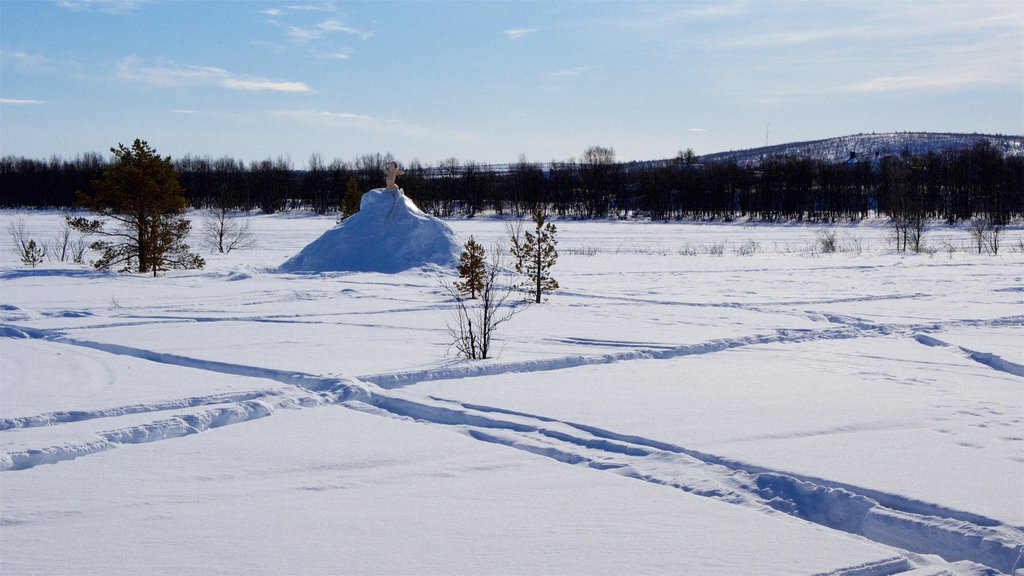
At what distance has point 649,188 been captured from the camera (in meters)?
69.6

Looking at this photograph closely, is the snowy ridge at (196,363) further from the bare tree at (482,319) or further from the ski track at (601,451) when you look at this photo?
the bare tree at (482,319)

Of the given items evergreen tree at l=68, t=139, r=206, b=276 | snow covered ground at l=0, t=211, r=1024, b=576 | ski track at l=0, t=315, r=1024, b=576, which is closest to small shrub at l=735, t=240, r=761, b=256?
snow covered ground at l=0, t=211, r=1024, b=576

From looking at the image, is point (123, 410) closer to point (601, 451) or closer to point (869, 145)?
point (601, 451)

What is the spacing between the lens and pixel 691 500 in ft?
14.8

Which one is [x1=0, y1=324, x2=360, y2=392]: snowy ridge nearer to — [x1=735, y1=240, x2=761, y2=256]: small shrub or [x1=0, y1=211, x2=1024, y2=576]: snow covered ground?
[x1=0, y1=211, x2=1024, y2=576]: snow covered ground

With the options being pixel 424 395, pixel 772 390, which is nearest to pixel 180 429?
pixel 424 395

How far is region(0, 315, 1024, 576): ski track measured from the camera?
4.03 m

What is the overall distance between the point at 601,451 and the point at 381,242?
677 inches

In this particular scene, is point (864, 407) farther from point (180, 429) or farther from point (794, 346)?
point (180, 429)

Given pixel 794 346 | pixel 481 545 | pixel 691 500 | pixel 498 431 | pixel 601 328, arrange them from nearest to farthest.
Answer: pixel 481 545 → pixel 691 500 → pixel 498 431 → pixel 794 346 → pixel 601 328

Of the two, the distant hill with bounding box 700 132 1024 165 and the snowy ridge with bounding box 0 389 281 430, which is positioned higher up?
the distant hill with bounding box 700 132 1024 165

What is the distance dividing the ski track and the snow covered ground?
2 centimetres

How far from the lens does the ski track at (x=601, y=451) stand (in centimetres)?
403

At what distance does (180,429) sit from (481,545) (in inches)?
116
